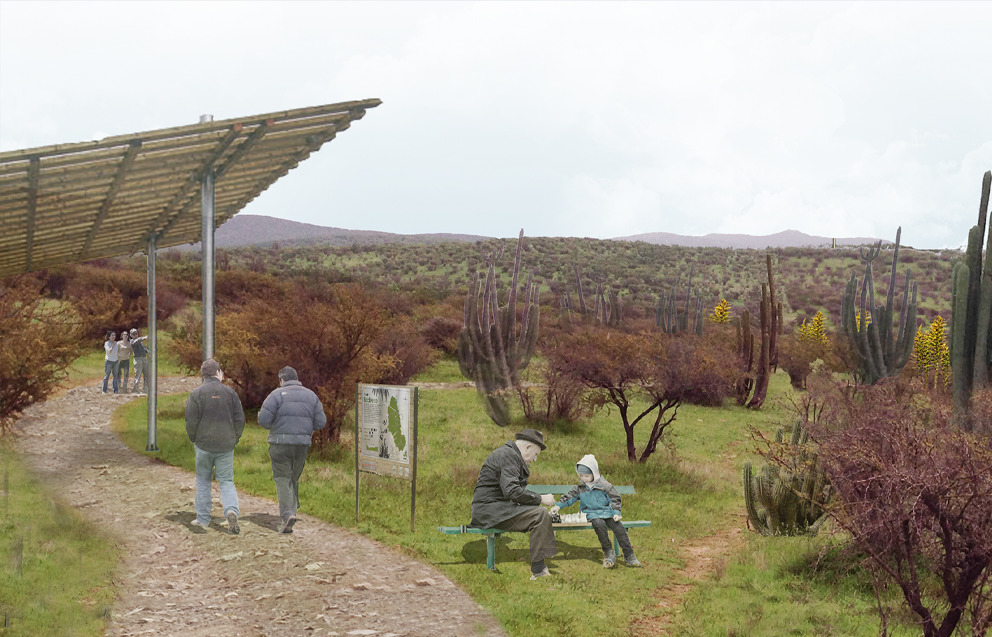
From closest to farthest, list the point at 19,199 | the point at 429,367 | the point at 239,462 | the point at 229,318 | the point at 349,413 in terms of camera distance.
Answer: the point at 19,199
the point at 239,462
the point at 349,413
the point at 229,318
the point at 429,367

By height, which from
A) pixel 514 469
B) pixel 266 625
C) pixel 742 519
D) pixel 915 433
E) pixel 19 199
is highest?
pixel 19 199

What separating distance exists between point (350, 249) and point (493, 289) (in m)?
58.0

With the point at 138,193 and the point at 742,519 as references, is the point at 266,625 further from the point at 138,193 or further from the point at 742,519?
the point at 742,519

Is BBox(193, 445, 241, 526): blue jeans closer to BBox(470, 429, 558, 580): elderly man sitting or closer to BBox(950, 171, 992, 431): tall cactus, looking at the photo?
BBox(470, 429, 558, 580): elderly man sitting

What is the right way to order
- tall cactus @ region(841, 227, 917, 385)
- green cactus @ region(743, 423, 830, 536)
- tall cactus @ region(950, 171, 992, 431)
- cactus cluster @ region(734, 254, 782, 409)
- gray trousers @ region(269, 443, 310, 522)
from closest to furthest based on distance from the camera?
1. gray trousers @ region(269, 443, 310, 522)
2. green cactus @ region(743, 423, 830, 536)
3. tall cactus @ region(950, 171, 992, 431)
4. tall cactus @ region(841, 227, 917, 385)
5. cactus cluster @ region(734, 254, 782, 409)

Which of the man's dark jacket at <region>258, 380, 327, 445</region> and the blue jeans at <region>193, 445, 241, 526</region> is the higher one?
the man's dark jacket at <region>258, 380, 327, 445</region>

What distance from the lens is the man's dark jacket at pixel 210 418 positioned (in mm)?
8648

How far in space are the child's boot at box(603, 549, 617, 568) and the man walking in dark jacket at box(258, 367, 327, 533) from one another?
11.1 feet

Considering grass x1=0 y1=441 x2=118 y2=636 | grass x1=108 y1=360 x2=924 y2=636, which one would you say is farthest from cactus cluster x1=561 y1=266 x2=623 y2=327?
grass x1=0 y1=441 x2=118 y2=636

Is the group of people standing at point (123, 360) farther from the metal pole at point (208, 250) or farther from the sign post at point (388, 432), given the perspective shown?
the sign post at point (388, 432)

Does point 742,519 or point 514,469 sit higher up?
point 514,469

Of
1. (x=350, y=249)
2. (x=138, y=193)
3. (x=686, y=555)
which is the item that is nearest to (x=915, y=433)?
(x=686, y=555)

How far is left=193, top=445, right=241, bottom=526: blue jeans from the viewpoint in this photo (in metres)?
8.77

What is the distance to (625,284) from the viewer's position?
7162cm
